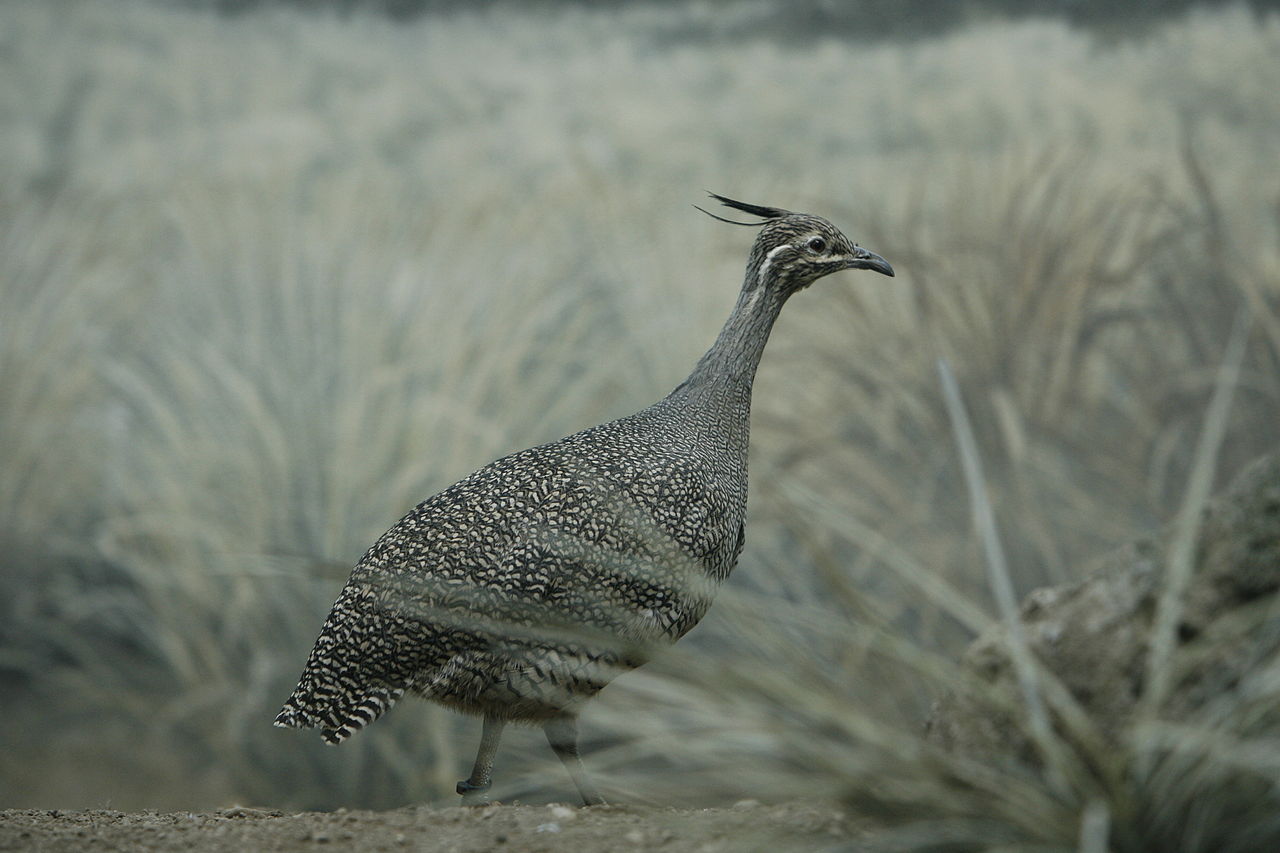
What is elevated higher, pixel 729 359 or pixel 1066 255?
pixel 1066 255

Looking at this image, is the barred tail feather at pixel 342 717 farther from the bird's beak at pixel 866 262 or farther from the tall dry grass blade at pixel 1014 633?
the bird's beak at pixel 866 262

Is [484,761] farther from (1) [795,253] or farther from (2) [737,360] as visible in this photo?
(1) [795,253]

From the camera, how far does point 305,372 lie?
20.5 ft

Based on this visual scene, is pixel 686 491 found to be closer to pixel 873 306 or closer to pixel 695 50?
pixel 873 306

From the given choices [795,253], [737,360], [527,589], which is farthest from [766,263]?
[527,589]

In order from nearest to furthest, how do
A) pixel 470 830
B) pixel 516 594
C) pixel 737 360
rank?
pixel 470 830 → pixel 516 594 → pixel 737 360

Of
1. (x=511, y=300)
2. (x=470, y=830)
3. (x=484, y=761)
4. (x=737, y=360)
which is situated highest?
(x=511, y=300)

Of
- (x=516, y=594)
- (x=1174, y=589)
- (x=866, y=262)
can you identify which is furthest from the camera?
(x=866, y=262)

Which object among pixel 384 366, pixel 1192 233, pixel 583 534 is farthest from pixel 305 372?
pixel 1192 233

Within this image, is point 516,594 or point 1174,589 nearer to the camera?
point 1174,589

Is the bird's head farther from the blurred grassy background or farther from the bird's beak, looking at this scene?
the blurred grassy background

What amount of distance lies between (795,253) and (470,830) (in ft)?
6.82

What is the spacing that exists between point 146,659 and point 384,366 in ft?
6.31

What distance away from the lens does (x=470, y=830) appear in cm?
283
